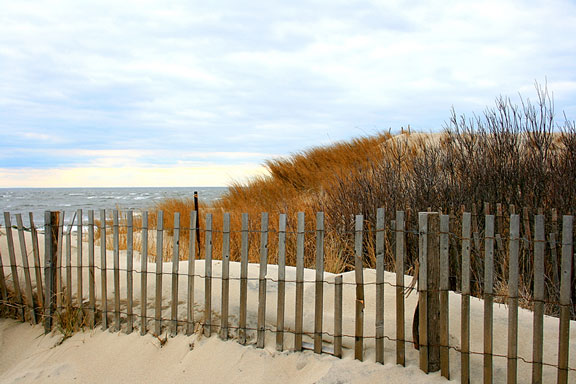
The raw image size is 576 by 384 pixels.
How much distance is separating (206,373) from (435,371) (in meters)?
1.78

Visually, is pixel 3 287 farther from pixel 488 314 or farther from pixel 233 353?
pixel 488 314

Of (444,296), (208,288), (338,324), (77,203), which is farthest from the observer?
(77,203)

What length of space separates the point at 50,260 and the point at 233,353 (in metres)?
2.38

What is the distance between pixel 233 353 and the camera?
399 cm

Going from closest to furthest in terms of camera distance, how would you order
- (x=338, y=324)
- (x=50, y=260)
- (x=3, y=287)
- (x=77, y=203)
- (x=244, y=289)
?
(x=338, y=324) → (x=244, y=289) → (x=50, y=260) → (x=3, y=287) → (x=77, y=203)

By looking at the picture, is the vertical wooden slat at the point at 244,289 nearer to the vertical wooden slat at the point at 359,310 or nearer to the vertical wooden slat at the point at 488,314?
the vertical wooden slat at the point at 359,310

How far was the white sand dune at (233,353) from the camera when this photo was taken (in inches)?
144

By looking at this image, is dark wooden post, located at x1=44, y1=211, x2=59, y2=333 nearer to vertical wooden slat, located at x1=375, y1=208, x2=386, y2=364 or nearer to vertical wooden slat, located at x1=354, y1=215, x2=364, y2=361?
vertical wooden slat, located at x1=354, y1=215, x2=364, y2=361

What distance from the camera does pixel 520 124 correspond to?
758cm

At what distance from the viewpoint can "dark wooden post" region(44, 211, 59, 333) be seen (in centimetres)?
499

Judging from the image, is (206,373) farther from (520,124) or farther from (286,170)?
(286,170)

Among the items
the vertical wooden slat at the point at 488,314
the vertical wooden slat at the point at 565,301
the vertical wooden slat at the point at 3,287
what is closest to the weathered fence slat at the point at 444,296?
the vertical wooden slat at the point at 488,314

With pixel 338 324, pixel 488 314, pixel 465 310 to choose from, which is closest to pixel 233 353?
pixel 338 324

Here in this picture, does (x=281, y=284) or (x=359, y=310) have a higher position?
(x=281, y=284)
